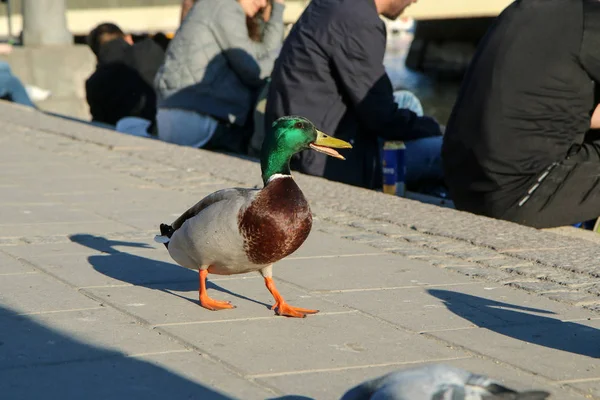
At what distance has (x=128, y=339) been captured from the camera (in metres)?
3.71

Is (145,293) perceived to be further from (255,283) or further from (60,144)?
(60,144)

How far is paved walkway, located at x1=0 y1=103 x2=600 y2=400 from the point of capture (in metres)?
3.37

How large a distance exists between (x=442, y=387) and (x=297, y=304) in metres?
1.90

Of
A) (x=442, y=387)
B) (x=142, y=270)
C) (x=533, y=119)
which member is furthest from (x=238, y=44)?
(x=442, y=387)

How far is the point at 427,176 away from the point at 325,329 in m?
3.73

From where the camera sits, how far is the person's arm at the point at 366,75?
23.3 feet

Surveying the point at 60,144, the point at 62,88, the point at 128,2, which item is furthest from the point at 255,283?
the point at 128,2

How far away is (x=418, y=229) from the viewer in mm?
5684

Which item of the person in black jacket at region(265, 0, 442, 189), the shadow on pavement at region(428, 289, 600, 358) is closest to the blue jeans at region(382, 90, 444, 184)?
the person in black jacket at region(265, 0, 442, 189)

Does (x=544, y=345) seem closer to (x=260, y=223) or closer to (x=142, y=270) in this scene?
(x=260, y=223)

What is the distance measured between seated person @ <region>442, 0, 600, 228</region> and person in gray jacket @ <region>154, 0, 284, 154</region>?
314 centimetres

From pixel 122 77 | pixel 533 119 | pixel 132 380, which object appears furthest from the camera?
pixel 122 77

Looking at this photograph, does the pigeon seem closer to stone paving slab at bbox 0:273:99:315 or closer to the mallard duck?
the mallard duck

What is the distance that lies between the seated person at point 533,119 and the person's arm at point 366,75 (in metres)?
1.13
